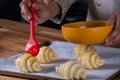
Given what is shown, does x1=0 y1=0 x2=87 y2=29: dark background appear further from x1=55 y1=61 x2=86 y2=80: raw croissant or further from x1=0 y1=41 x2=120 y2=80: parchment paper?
x1=55 y1=61 x2=86 y2=80: raw croissant

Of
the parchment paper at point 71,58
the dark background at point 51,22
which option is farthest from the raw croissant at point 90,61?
the dark background at point 51,22

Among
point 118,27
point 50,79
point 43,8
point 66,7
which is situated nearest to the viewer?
point 50,79

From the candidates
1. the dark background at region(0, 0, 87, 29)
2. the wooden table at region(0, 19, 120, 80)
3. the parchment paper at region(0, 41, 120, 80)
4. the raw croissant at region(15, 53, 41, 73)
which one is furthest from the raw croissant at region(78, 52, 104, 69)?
the dark background at region(0, 0, 87, 29)

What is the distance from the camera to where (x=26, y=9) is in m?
1.01

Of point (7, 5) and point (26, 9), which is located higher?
point (26, 9)

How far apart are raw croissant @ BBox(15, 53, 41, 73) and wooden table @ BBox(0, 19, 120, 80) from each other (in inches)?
5.6

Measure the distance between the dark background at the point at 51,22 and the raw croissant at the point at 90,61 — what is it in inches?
36.2

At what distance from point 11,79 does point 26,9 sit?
242 millimetres

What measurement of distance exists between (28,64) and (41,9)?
0.24m

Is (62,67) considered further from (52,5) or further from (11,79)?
Result: (52,5)

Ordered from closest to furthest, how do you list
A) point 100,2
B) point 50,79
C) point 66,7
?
point 50,79 < point 66,7 < point 100,2

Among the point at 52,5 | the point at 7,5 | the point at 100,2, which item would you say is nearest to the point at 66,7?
the point at 52,5

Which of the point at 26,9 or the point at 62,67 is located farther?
the point at 26,9

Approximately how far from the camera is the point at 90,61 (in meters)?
0.90
